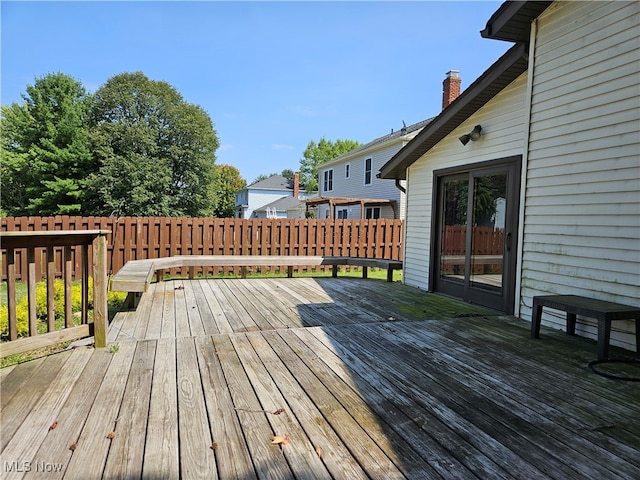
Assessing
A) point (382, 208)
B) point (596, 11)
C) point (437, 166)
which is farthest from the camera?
point (382, 208)

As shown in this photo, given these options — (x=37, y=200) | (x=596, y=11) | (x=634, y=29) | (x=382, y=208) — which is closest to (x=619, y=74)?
(x=634, y=29)

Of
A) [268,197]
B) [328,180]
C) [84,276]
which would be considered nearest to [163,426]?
[84,276]

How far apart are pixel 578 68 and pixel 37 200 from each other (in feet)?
84.0

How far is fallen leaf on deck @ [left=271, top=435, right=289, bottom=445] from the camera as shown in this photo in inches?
71.6

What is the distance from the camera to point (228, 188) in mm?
47625

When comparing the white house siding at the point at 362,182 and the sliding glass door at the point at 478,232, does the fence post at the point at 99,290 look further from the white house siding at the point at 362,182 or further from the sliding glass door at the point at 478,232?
the white house siding at the point at 362,182

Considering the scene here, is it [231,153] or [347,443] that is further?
[231,153]

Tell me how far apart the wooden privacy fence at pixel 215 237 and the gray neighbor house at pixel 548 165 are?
162 inches

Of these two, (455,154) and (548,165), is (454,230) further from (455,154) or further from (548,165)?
(548,165)

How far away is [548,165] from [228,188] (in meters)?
46.1

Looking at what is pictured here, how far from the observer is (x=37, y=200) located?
69.6 feet

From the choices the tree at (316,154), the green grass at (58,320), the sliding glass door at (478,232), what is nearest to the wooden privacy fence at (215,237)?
the green grass at (58,320)

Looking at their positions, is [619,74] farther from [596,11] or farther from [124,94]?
[124,94]

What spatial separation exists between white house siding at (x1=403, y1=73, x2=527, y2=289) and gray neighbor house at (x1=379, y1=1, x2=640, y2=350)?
0.07ft
